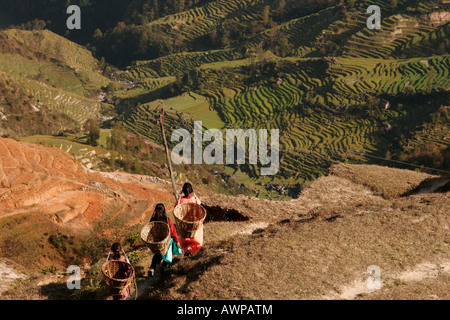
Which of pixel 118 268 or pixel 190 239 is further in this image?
pixel 190 239

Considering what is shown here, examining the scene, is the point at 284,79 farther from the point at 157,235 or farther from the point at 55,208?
the point at 157,235

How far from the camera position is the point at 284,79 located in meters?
93.4

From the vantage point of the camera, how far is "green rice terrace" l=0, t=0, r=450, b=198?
66625mm

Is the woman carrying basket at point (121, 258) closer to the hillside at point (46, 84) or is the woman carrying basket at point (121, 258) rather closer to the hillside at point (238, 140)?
the hillside at point (238, 140)

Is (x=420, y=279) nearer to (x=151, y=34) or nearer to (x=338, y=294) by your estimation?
(x=338, y=294)

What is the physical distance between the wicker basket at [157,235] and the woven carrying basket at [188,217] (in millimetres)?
301

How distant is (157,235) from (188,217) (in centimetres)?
76

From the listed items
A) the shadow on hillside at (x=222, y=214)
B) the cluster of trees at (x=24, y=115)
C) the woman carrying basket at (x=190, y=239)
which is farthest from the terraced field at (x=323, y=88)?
the woman carrying basket at (x=190, y=239)

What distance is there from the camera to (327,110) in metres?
77.0

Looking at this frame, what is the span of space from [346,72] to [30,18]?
149 metres

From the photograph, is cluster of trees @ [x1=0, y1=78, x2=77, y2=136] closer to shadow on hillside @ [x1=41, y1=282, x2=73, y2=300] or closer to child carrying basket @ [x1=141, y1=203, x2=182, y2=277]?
shadow on hillside @ [x1=41, y1=282, x2=73, y2=300]

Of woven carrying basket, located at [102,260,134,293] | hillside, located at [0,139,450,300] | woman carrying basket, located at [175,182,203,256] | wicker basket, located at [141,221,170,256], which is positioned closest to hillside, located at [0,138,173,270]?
hillside, located at [0,139,450,300]

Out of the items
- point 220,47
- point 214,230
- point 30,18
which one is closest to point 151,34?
point 220,47

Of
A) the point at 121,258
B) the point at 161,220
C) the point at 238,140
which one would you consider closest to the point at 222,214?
the point at 161,220
